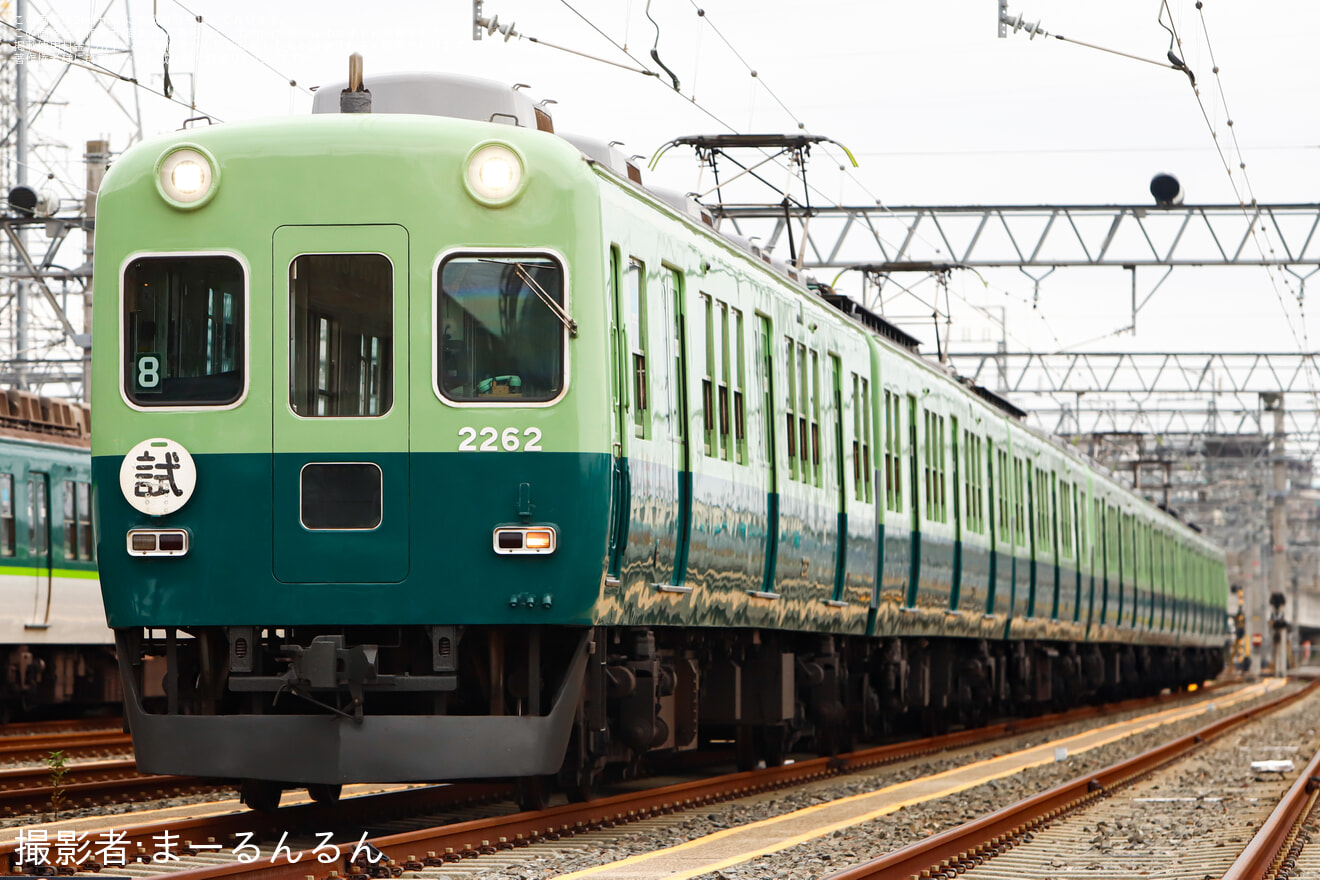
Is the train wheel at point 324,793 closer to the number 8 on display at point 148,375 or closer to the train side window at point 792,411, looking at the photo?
the number 8 on display at point 148,375

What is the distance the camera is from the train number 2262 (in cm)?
948

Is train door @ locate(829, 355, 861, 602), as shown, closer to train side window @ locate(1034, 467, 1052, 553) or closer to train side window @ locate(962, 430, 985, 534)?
train side window @ locate(962, 430, 985, 534)

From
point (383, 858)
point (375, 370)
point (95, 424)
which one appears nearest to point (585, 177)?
point (375, 370)

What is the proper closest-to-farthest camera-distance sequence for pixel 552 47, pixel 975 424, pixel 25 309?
pixel 552 47 → pixel 975 424 → pixel 25 309

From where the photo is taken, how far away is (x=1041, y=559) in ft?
81.5

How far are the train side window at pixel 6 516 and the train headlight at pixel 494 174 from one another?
40.6 ft

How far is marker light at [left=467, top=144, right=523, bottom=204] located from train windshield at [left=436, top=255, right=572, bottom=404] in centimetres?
30

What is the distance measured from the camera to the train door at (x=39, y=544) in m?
21.3

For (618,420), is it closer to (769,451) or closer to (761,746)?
(769,451)

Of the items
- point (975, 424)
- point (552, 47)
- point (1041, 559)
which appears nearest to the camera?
point (552, 47)

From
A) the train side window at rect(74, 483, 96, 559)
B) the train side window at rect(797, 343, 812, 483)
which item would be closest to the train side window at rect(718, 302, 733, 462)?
the train side window at rect(797, 343, 812, 483)

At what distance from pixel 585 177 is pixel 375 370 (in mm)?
1357

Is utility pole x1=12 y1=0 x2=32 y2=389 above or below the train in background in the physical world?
above

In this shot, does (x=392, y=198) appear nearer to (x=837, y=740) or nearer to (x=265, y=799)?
(x=265, y=799)
